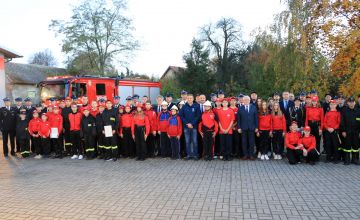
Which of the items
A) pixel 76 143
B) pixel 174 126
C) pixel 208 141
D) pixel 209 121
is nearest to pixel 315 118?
pixel 209 121

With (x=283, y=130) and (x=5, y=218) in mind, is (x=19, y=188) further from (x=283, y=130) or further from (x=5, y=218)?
(x=283, y=130)

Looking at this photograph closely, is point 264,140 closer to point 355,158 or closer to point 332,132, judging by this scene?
point 332,132

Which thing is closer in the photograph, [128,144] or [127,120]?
[127,120]

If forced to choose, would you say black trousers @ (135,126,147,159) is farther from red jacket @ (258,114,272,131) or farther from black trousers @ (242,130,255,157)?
red jacket @ (258,114,272,131)

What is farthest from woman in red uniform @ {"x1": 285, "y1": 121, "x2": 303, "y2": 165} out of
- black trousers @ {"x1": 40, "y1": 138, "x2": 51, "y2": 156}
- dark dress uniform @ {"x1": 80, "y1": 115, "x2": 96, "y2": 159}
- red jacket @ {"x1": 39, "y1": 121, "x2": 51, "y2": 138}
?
black trousers @ {"x1": 40, "y1": 138, "x2": 51, "y2": 156}

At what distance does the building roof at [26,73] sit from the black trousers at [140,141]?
31.9 metres

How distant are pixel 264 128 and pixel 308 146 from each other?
1339 millimetres

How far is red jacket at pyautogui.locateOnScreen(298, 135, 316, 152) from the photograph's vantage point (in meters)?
8.70

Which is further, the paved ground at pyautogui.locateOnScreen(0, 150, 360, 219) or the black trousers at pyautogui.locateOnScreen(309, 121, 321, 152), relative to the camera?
the black trousers at pyautogui.locateOnScreen(309, 121, 321, 152)

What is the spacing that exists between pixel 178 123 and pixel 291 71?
33.2 ft

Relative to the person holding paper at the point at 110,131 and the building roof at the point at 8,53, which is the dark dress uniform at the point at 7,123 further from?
the building roof at the point at 8,53

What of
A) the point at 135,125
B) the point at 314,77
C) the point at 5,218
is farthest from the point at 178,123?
the point at 314,77

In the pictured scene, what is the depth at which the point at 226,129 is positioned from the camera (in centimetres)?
955

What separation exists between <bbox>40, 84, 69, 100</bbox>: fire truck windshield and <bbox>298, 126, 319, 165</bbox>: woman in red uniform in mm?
11821
